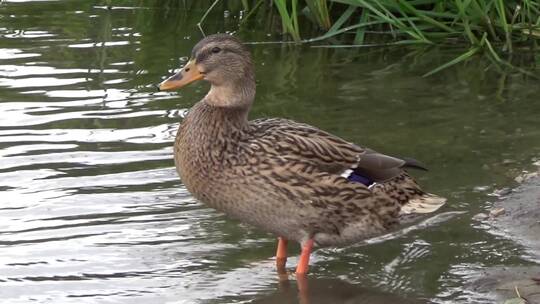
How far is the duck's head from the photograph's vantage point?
5977mm

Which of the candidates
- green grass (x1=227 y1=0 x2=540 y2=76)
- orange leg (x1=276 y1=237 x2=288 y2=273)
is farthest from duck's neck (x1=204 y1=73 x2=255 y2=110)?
green grass (x1=227 y1=0 x2=540 y2=76)

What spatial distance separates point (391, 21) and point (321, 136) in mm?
2533

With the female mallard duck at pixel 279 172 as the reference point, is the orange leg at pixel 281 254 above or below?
below

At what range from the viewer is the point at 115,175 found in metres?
6.84

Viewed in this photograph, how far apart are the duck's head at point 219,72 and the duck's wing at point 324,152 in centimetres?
17

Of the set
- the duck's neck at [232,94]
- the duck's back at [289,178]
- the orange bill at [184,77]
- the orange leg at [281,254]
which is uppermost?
the orange bill at [184,77]

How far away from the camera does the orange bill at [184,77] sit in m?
5.98

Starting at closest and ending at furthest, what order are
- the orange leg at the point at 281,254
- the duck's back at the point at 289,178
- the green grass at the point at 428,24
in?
the duck's back at the point at 289,178 → the orange leg at the point at 281,254 → the green grass at the point at 428,24

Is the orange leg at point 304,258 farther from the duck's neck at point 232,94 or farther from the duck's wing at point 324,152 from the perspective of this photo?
the duck's neck at point 232,94

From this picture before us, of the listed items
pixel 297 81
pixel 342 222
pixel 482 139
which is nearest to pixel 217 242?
pixel 342 222

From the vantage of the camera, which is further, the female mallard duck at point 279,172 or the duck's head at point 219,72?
the duck's head at point 219,72

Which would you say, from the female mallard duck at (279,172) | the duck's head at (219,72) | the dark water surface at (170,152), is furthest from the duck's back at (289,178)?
the dark water surface at (170,152)

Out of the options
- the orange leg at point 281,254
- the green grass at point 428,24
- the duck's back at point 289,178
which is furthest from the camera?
the green grass at point 428,24

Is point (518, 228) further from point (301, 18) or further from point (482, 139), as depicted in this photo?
point (301, 18)
